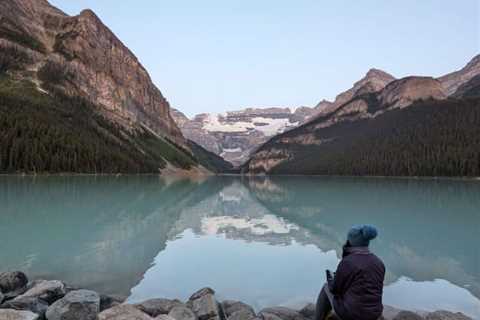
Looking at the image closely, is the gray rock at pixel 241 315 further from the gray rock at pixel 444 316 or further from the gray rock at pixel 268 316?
the gray rock at pixel 444 316

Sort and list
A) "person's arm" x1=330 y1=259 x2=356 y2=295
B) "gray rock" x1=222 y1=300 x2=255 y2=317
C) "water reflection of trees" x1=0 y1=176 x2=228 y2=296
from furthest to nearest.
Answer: "water reflection of trees" x1=0 y1=176 x2=228 y2=296 < "gray rock" x1=222 y1=300 x2=255 y2=317 < "person's arm" x1=330 y1=259 x2=356 y2=295

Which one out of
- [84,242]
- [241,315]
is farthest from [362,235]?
[84,242]

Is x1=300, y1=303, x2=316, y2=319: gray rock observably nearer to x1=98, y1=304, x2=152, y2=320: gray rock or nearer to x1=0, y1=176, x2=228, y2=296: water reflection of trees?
x1=98, y1=304, x2=152, y2=320: gray rock

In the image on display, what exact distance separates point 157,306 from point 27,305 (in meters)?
3.91

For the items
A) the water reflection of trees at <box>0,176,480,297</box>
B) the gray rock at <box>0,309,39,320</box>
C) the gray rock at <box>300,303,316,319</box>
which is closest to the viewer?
the gray rock at <box>0,309,39,320</box>

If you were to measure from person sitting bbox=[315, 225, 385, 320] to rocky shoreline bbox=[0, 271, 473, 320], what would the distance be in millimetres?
4623

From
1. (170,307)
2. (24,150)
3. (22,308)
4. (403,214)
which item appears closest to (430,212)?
(403,214)

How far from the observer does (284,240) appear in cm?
2797

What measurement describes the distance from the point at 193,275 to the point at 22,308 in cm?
789

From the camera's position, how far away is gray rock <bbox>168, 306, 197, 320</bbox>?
1173 centimetres

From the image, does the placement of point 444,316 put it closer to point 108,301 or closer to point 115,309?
point 115,309

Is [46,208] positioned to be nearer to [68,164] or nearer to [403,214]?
[403,214]

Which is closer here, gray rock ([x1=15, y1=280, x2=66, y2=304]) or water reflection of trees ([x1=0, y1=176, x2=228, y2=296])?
gray rock ([x1=15, y1=280, x2=66, y2=304])

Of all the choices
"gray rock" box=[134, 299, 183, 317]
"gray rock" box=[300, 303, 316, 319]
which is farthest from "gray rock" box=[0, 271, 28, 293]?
"gray rock" box=[300, 303, 316, 319]
